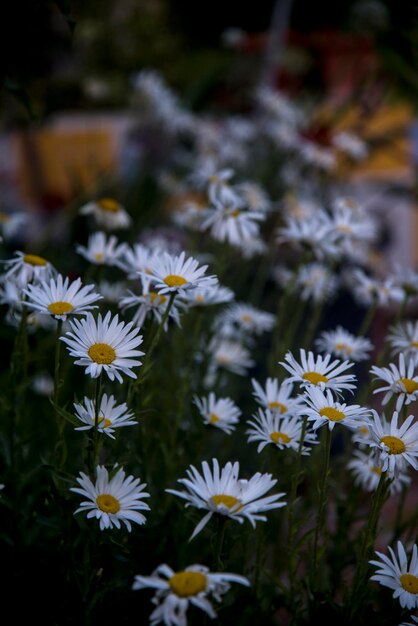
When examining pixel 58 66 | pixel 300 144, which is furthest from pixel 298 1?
pixel 300 144

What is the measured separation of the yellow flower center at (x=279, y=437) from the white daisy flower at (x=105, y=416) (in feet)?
0.52

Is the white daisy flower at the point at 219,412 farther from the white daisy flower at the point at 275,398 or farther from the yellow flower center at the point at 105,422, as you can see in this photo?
the yellow flower center at the point at 105,422

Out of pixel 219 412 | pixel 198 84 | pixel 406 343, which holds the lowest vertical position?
pixel 198 84

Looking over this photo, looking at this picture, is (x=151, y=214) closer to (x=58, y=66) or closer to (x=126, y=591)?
(x=126, y=591)

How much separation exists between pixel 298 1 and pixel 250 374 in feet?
12.2

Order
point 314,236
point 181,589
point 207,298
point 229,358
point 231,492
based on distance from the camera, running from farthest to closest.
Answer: point 229,358, point 314,236, point 207,298, point 231,492, point 181,589

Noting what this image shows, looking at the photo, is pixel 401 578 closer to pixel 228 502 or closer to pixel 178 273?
pixel 228 502

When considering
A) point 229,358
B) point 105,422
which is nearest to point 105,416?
point 105,422

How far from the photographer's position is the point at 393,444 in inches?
28.7

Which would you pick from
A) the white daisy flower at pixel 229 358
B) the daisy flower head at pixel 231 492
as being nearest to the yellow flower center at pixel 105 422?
the daisy flower head at pixel 231 492

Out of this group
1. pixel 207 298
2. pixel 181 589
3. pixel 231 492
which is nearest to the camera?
pixel 181 589

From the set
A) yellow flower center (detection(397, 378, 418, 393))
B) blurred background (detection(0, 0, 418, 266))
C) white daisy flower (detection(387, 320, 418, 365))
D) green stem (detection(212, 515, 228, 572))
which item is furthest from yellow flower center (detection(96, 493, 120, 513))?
blurred background (detection(0, 0, 418, 266))

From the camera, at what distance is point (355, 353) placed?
103cm

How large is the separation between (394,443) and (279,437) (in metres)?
0.14
